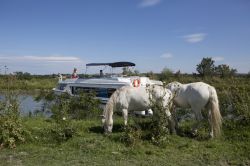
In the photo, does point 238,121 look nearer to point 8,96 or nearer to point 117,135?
point 117,135

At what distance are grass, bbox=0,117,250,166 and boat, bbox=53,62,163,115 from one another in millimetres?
6056

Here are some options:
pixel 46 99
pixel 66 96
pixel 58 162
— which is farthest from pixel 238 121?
pixel 46 99

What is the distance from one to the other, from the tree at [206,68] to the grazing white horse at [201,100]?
3539 centimetres

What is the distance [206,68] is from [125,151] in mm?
39379

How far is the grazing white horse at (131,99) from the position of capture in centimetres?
864

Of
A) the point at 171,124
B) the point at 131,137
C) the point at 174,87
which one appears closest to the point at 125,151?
the point at 131,137

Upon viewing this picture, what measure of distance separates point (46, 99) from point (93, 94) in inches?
183

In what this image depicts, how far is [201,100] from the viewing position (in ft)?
27.5

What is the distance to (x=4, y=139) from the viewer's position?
768 centimetres

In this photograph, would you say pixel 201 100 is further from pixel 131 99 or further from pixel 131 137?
pixel 131 137

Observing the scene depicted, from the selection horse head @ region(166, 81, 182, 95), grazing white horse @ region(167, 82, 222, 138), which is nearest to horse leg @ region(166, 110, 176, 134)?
grazing white horse @ region(167, 82, 222, 138)

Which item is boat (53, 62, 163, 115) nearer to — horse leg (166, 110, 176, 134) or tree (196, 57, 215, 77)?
horse leg (166, 110, 176, 134)

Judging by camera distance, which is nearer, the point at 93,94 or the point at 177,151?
the point at 177,151

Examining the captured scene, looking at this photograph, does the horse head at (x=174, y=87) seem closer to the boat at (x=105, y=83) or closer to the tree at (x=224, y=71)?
the boat at (x=105, y=83)
